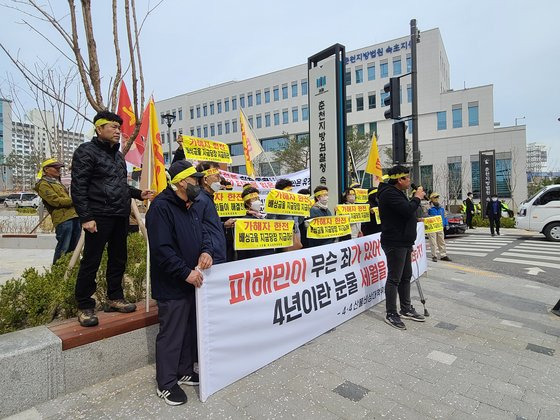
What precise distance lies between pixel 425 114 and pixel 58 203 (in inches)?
1734

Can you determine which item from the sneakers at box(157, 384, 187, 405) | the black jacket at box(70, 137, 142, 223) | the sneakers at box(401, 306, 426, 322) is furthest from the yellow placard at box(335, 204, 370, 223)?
the sneakers at box(157, 384, 187, 405)

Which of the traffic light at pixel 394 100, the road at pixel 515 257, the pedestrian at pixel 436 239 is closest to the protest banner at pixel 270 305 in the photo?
the traffic light at pixel 394 100

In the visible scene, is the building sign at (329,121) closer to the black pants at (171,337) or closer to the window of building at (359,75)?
the black pants at (171,337)

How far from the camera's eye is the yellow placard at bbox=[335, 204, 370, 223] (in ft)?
18.5

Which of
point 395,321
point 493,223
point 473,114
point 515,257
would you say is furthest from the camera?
point 473,114

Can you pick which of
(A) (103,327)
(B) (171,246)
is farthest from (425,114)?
(A) (103,327)

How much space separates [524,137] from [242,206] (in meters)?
40.0

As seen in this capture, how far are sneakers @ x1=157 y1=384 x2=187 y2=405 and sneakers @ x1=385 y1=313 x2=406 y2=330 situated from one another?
2598 mm

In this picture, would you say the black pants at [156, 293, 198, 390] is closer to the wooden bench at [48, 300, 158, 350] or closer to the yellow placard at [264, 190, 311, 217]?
the wooden bench at [48, 300, 158, 350]

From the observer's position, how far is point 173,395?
271 centimetres

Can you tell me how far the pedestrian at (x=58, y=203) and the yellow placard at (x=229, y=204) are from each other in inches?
77.0

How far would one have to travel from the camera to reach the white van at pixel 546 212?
44.9 feet

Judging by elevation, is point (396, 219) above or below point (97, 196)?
below

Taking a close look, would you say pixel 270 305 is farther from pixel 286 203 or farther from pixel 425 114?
pixel 425 114
